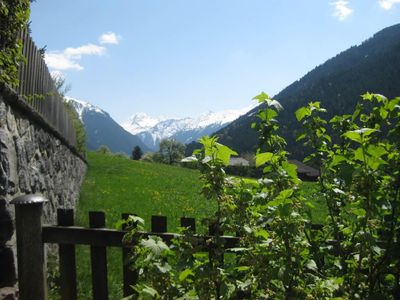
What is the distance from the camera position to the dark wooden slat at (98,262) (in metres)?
3.40

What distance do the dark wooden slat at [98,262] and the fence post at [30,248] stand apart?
414 millimetres

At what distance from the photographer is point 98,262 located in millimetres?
3412

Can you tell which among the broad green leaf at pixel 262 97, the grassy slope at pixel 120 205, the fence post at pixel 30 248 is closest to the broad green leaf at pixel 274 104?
the broad green leaf at pixel 262 97

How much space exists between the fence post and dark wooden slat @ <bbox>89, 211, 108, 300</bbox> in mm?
414

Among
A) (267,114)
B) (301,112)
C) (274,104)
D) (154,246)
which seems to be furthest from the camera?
(301,112)

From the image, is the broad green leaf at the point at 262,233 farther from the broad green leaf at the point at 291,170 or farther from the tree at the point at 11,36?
the tree at the point at 11,36

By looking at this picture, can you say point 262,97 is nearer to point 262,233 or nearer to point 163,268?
point 262,233

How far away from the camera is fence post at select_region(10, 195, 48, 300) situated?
10.9 ft

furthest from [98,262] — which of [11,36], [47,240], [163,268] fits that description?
[11,36]

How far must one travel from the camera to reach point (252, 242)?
2178mm

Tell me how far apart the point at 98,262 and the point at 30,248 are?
1.84 feet

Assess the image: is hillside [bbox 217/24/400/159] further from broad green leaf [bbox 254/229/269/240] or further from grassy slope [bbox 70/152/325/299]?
broad green leaf [bbox 254/229/269/240]

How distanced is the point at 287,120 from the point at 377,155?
489 ft

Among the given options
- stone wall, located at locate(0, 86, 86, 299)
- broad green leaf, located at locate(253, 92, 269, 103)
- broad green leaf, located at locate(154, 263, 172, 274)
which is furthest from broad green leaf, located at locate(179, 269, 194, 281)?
stone wall, located at locate(0, 86, 86, 299)
